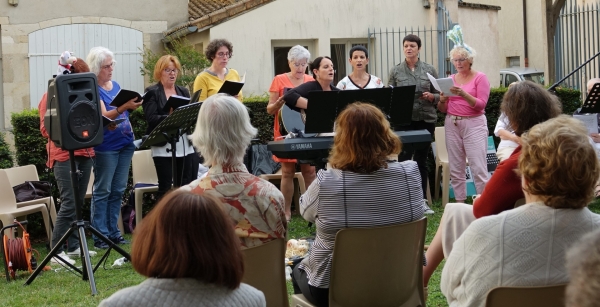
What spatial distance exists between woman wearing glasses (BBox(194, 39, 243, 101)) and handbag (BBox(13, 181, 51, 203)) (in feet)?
6.03

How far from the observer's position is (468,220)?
14.1 ft

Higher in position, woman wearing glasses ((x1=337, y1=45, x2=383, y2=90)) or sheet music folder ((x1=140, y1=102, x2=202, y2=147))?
woman wearing glasses ((x1=337, y1=45, x2=383, y2=90))

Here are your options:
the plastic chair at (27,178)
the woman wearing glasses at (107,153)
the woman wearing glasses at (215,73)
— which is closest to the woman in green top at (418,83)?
the woman wearing glasses at (215,73)

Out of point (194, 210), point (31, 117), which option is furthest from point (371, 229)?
point (31, 117)

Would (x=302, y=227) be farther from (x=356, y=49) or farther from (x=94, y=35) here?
(x=94, y=35)

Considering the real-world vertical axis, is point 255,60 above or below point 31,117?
above

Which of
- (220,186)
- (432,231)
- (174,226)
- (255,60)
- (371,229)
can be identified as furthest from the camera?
(255,60)

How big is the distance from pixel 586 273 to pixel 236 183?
2.55 meters

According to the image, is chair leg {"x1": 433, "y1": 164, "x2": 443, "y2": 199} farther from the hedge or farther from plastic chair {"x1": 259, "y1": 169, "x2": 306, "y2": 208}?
the hedge

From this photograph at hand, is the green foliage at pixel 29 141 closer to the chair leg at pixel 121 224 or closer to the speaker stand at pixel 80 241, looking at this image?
the chair leg at pixel 121 224

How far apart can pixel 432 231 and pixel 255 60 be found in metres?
8.83

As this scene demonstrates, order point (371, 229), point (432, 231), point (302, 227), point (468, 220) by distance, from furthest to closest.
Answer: point (302, 227) < point (432, 231) < point (468, 220) < point (371, 229)

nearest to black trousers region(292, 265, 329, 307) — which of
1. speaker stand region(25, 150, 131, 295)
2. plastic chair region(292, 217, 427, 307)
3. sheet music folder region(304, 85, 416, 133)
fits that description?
plastic chair region(292, 217, 427, 307)

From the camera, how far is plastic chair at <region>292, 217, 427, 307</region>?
3.71m
